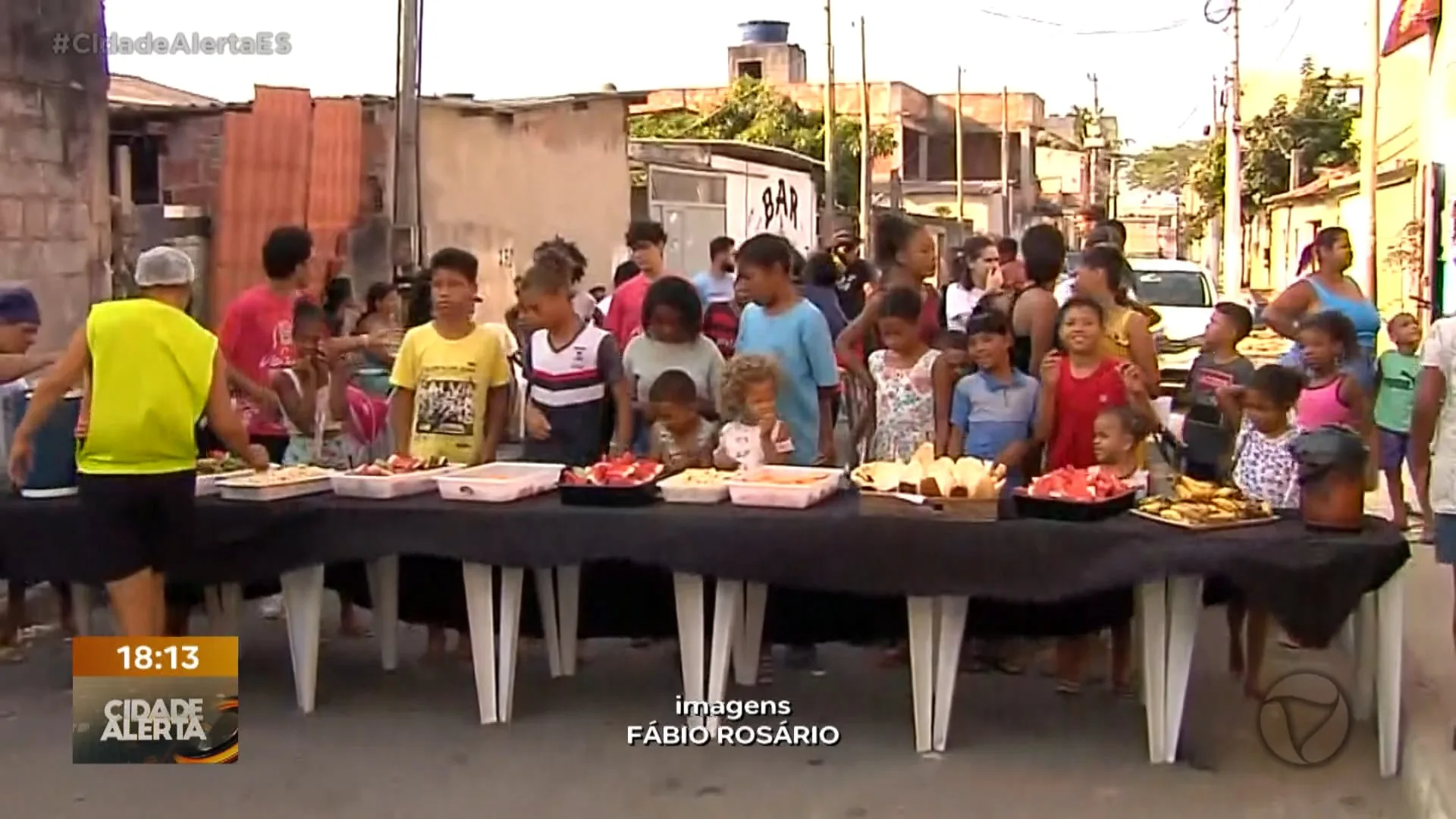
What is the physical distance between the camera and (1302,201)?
37062 mm

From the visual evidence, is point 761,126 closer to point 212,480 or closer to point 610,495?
point 212,480

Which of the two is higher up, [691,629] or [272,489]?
[272,489]

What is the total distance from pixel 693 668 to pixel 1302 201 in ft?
111

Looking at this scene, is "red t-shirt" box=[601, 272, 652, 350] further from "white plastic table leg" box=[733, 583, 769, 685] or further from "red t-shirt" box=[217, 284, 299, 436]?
"white plastic table leg" box=[733, 583, 769, 685]

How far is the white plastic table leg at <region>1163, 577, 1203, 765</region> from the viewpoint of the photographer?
5.67 metres

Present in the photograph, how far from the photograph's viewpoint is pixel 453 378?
6.87m

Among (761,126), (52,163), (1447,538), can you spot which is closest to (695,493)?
(1447,538)

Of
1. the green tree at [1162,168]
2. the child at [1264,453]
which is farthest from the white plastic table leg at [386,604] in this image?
the green tree at [1162,168]

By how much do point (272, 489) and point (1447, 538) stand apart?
4107 mm

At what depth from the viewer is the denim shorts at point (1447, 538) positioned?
5684mm

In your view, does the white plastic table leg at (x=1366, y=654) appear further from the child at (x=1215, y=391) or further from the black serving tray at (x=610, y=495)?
the black serving tray at (x=610, y=495)

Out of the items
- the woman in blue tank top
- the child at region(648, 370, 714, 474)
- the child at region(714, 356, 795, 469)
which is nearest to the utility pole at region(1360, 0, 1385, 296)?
the woman in blue tank top

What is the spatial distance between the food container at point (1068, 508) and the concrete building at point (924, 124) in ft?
125

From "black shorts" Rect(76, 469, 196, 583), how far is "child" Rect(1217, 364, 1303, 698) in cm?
389
